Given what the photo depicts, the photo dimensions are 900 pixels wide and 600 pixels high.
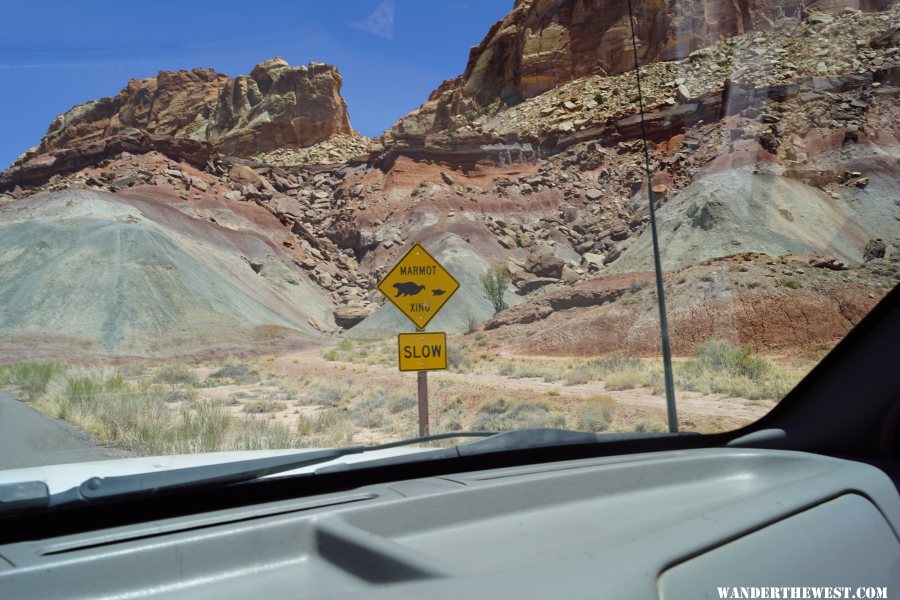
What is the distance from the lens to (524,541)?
7.75ft

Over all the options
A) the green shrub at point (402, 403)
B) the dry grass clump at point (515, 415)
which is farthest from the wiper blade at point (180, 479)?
the green shrub at point (402, 403)

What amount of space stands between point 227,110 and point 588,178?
61.2 meters

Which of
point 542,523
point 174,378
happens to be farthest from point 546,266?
point 542,523

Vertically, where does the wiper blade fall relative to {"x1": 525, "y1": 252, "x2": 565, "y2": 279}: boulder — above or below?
below

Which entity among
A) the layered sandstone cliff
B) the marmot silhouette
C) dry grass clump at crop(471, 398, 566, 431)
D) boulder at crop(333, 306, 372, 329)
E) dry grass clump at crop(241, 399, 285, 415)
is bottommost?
dry grass clump at crop(471, 398, 566, 431)

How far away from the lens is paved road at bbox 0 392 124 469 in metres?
6.57

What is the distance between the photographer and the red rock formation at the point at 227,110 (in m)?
93.4

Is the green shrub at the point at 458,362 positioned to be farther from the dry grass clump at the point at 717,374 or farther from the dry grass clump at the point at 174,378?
the dry grass clump at the point at 174,378

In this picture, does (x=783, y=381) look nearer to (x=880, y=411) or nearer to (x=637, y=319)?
(x=880, y=411)

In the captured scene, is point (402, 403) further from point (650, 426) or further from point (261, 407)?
point (650, 426)

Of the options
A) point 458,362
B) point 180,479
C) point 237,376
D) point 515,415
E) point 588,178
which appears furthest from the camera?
point 588,178

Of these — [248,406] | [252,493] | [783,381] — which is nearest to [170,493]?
[252,493]

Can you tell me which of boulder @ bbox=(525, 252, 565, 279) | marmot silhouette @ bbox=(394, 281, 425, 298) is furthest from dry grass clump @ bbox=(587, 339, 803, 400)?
boulder @ bbox=(525, 252, 565, 279)

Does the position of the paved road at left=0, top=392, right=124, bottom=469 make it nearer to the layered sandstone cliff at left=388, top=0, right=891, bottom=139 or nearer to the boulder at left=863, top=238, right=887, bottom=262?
the boulder at left=863, top=238, right=887, bottom=262
